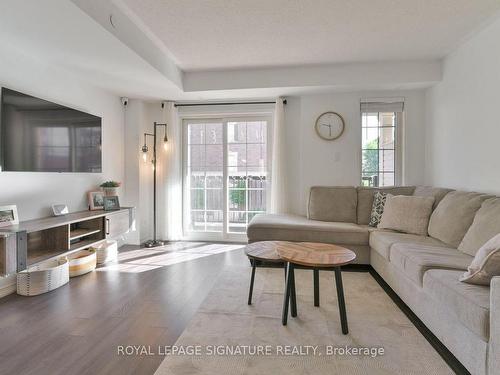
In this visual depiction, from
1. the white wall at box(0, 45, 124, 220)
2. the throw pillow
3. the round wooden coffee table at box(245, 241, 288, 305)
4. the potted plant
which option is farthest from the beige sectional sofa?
the white wall at box(0, 45, 124, 220)

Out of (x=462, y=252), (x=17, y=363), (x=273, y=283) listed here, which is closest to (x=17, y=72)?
(x=17, y=363)

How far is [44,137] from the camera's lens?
8.85ft

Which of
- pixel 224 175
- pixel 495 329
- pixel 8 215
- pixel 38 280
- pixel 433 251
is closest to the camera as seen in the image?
pixel 495 329

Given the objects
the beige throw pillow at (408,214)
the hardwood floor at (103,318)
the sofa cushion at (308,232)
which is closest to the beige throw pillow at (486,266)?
the beige throw pillow at (408,214)

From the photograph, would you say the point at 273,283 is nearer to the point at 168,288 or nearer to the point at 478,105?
the point at 168,288

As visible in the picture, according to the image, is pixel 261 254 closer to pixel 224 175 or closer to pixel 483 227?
pixel 483 227

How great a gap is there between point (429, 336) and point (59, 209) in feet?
11.6

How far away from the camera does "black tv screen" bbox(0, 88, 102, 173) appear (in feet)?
7.75

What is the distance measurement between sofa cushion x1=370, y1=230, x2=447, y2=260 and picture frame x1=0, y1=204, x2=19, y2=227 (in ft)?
10.9

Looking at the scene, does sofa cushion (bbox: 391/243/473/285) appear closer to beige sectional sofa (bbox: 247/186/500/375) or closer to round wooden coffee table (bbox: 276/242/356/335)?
beige sectional sofa (bbox: 247/186/500/375)

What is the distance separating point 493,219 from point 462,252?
341mm

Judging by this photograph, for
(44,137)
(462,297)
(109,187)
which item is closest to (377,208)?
(462,297)

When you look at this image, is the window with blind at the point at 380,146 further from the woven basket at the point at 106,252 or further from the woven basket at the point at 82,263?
the woven basket at the point at 82,263

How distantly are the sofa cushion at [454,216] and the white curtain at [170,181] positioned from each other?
337cm
